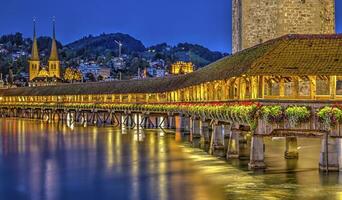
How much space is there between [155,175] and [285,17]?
886 inches

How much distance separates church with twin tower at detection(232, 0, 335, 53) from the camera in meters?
49.4

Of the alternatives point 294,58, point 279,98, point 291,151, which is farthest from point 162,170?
point 294,58

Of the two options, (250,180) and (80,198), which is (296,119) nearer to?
(250,180)

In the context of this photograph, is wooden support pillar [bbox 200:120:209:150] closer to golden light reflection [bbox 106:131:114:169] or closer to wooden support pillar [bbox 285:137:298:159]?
golden light reflection [bbox 106:131:114:169]

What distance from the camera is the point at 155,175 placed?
31.5 meters

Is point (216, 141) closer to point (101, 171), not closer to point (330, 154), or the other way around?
point (101, 171)

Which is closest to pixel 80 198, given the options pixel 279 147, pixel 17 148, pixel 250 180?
pixel 250 180

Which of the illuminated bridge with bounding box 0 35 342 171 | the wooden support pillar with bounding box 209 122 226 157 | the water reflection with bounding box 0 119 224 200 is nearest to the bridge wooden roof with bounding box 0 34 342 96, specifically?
the illuminated bridge with bounding box 0 35 342 171

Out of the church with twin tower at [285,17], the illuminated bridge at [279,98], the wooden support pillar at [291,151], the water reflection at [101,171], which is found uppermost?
the church with twin tower at [285,17]

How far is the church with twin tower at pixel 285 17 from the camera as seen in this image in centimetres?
4941

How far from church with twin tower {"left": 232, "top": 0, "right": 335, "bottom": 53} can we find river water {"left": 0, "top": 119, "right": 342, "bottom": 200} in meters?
8.51

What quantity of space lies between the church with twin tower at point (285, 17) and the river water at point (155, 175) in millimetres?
8505

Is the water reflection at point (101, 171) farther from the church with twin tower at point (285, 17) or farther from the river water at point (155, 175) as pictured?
the church with twin tower at point (285, 17)

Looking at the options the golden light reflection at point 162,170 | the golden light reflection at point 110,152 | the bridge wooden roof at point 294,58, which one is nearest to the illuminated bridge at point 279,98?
the bridge wooden roof at point 294,58
